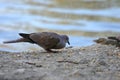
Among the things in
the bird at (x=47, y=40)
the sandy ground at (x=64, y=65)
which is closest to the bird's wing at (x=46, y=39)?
the bird at (x=47, y=40)

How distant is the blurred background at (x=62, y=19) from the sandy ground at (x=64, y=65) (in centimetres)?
255

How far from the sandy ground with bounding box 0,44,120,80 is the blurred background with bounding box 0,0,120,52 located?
100 inches

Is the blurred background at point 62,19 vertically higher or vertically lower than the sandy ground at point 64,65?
lower

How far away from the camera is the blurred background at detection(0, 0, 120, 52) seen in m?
14.0

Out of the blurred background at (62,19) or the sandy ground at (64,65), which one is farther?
the blurred background at (62,19)

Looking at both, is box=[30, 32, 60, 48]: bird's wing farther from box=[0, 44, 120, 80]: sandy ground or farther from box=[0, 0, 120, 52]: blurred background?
box=[0, 0, 120, 52]: blurred background

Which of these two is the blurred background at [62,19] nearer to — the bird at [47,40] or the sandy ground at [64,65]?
the bird at [47,40]

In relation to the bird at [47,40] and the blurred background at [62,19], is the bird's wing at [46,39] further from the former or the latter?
the blurred background at [62,19]

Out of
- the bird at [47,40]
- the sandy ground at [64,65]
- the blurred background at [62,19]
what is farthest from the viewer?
the blurred background at [62,19]

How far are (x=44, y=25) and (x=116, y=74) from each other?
9137 millimetres

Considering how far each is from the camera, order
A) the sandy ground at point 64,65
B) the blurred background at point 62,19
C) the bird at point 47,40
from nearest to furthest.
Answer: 1. the sandy ground at point 64,65
2. the bird at point 47,40
3. the blurred background at point 62,19

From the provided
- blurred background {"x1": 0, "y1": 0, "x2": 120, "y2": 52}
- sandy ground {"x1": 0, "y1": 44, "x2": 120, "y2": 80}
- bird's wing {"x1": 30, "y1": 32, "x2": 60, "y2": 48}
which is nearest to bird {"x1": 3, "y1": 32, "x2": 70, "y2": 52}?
bird's wing {"x1": 30, "y1": 32, "x2": 60, "y2": 48}

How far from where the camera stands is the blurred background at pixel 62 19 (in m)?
14.0

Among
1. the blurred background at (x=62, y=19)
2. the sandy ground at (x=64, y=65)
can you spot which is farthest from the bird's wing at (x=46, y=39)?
the blurred background at (x=62, y=19)
